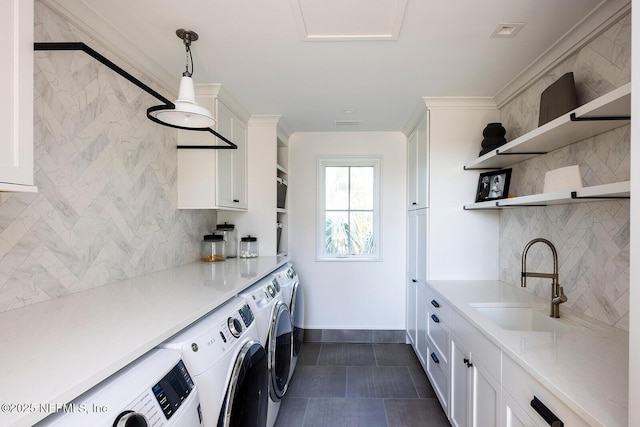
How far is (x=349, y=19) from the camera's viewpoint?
1.46 metres

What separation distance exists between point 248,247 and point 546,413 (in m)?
2.34

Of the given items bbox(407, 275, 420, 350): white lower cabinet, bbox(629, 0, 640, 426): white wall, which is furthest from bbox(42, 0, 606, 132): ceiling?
bbox(407, 275, 420, 350): white lower cabinet

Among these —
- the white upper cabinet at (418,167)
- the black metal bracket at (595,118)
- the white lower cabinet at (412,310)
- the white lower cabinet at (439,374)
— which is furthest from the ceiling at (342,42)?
the white lower cabinet at (439,374)

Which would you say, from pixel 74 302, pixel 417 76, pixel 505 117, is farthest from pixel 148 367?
pixel 505 117

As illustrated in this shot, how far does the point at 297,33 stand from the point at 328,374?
8.40ft

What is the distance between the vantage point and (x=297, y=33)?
157cm

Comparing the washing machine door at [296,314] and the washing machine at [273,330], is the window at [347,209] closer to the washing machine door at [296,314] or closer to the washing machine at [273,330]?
the washing machine door at [296,314]

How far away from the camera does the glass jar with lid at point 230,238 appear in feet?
9.26

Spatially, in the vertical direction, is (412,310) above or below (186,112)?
below

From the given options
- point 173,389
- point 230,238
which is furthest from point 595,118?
point 230,238

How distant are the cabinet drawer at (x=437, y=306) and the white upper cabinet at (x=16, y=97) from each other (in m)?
2.08

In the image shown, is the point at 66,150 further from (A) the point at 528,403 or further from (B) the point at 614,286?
(B) the point at 614,286

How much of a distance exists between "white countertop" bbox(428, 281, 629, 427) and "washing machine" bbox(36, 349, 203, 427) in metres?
1.09

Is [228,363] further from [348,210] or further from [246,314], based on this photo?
[348,210]
